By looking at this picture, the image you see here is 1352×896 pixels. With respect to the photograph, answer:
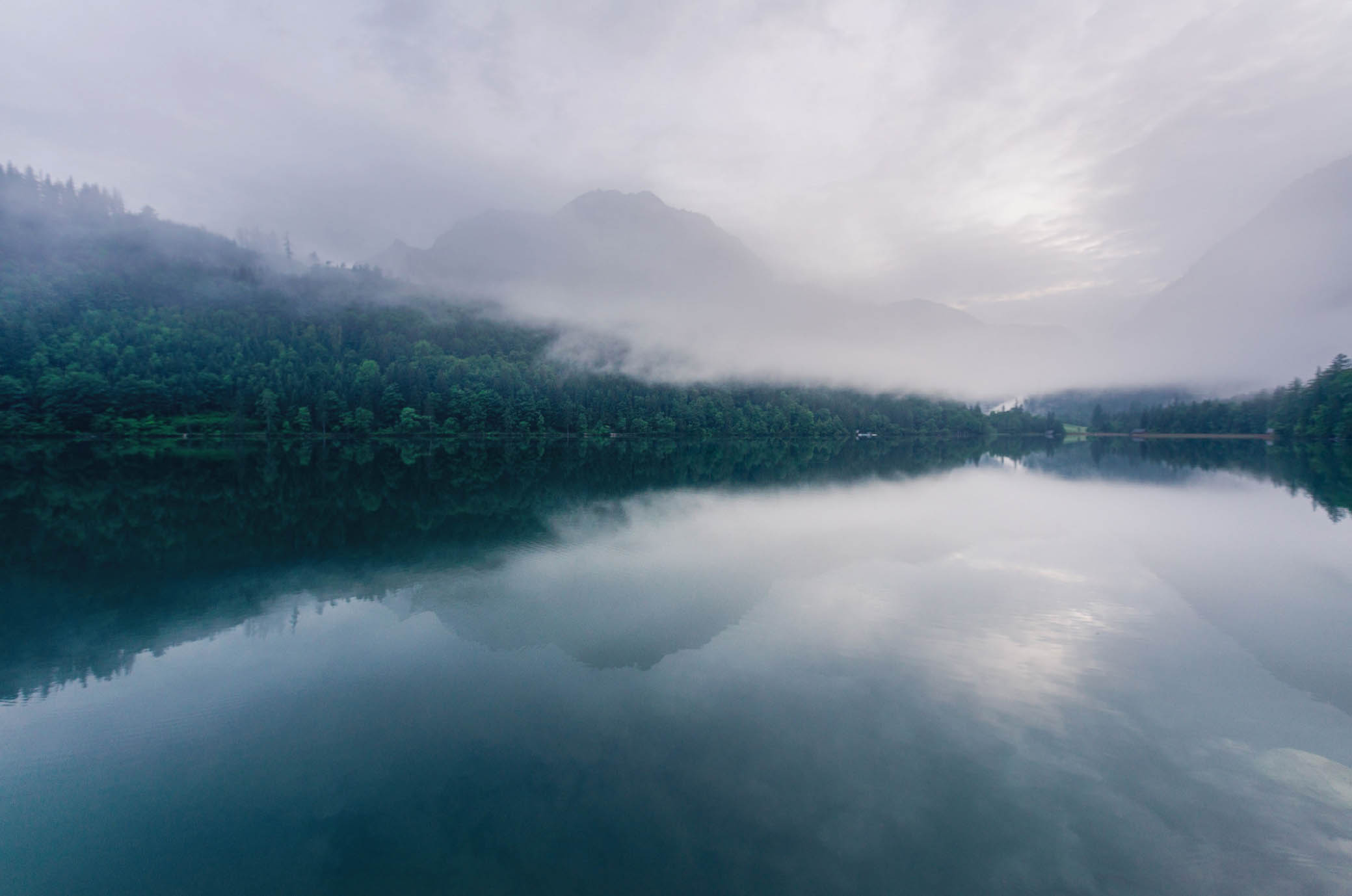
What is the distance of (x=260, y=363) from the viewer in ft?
332

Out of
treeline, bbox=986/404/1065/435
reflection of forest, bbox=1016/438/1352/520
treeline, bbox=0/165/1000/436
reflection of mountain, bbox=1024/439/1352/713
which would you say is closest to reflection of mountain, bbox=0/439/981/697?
reflection of mountain, bbox=1024/439/1352/713

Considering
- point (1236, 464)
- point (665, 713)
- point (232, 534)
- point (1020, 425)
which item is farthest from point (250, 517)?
point (1020, 425)

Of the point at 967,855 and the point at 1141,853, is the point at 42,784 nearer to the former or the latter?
the point at 967,855

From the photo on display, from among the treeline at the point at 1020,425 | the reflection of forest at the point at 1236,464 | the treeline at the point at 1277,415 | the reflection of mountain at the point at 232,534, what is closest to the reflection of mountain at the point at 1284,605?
the reflection of forest at the point at 1236,464

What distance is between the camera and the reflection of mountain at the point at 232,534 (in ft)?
39.4

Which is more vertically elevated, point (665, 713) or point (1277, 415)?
point (1277, 415)

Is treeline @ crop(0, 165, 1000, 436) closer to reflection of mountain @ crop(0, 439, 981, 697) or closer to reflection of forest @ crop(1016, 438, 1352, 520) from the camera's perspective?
reflection of mountain @ crop(0, 439, 981, 697)

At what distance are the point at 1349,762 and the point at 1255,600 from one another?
30.6 ft

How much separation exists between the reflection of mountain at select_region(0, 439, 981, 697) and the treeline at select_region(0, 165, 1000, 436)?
3596 cm

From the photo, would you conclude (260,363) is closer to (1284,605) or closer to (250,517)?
(250,517)

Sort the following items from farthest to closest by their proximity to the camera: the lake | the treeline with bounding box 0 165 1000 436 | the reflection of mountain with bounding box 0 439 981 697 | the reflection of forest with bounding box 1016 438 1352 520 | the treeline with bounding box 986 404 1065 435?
the treeline with bounding box 986 404 1065 435 → the treeline with bounding box 0 165 1000 436 → the reflection of forest with bounding box 1016 438 1352 520 → the reflection of mountain with bounding box 0 439 981 697 → the lake

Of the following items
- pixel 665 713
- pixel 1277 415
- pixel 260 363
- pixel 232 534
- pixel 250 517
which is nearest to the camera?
pixel 665 713

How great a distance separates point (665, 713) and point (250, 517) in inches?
938

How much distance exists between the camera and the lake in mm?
5918
